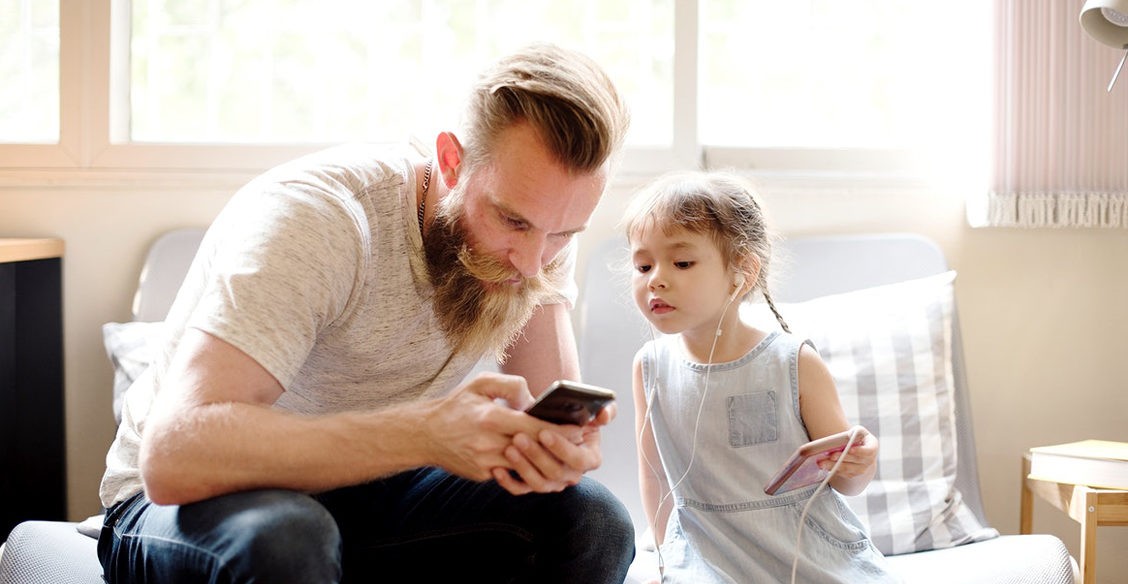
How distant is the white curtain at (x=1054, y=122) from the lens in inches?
94.0

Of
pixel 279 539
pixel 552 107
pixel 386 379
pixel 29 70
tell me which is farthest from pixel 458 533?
pixel 29 70

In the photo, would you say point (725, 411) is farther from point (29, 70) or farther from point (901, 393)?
point (29, 70)

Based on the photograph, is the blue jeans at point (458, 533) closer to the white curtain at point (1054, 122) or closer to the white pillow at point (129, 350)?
the white pillow at point (129, 350)

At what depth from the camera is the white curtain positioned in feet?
7.83

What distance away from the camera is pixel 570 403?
4.18 feet

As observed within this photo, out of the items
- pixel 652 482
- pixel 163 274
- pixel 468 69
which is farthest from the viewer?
pixel 468 69

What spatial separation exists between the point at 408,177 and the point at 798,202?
1.20m

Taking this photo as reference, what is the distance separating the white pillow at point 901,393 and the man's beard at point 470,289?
56 centimetres

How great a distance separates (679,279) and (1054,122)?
113 cm

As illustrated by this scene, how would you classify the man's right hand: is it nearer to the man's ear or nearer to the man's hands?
the man's hands

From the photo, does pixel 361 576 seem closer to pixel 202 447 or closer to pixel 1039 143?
pixel 202 447

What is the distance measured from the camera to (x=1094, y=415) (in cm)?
251

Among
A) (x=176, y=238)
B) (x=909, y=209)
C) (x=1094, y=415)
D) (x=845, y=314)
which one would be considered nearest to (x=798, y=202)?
(x=909, y=209)

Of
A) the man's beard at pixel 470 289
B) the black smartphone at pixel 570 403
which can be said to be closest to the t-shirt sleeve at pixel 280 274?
the man's beard at pixel 470 289
